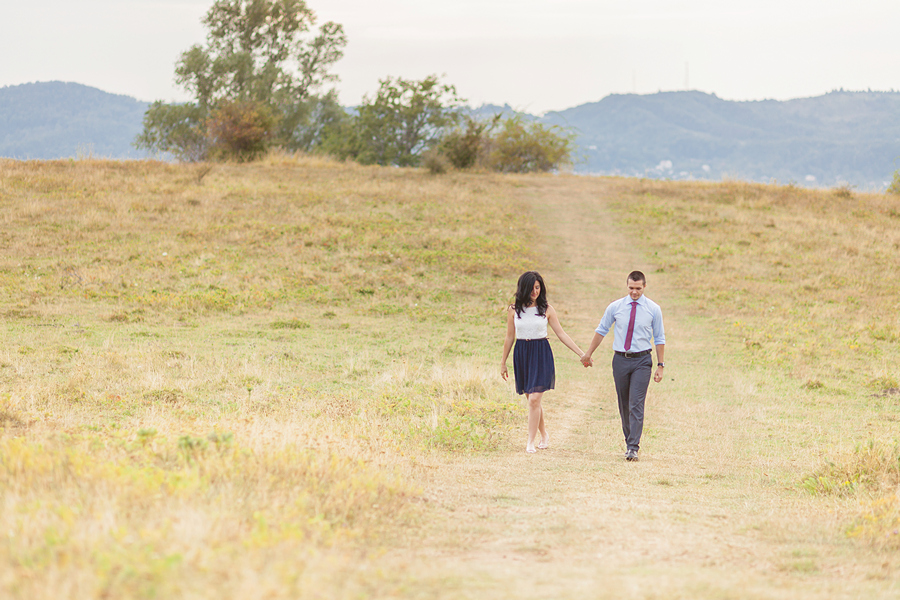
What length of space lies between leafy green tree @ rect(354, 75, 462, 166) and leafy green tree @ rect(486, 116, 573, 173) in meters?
3.35

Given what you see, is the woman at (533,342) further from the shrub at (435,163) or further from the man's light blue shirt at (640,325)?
the shrub at (435,163)

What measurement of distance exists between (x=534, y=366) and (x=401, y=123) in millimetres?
41391

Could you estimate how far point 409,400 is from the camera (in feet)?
32.7

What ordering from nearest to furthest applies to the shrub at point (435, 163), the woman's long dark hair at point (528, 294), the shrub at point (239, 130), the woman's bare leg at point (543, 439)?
the woman's long dark hair at point (528, 294) → the woman's bare leg at point (543, 439) → the shrub at point (435, 163) → the shrub at point (239, 130)

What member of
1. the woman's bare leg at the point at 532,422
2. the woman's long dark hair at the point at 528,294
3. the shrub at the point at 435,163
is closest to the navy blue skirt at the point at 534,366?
the woman's bare leg at the point at 532,422

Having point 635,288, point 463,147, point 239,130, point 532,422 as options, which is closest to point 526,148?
point 463,147

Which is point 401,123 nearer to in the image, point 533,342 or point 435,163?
point 435,163

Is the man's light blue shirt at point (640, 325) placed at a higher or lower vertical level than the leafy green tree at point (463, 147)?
lower

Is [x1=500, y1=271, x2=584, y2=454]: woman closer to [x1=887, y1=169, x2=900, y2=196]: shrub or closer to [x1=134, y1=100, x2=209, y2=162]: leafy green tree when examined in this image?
[x1=887, y1=169, x2=900, y2=196]: shrub

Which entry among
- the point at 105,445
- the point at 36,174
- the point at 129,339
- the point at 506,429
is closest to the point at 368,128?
the point at 36,174

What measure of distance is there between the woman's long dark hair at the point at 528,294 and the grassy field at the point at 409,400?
162 centimetres

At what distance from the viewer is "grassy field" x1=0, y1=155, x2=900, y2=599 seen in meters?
3.76

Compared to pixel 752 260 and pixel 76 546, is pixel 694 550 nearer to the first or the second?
pixel 76 546

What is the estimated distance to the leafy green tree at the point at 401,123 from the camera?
149ft
